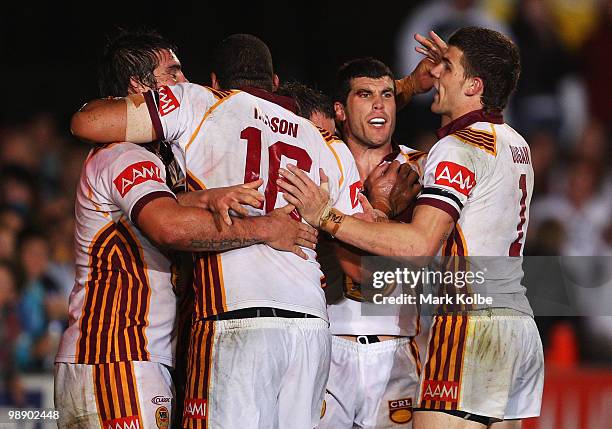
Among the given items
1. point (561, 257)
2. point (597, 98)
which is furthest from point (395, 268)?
point (597, 98)

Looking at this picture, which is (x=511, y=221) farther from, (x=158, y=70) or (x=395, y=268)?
(x=158, y=70)

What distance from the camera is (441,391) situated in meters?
4.66

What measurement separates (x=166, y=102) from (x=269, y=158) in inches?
22.0

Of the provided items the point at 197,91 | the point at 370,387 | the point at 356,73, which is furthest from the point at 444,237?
the point at 356,73

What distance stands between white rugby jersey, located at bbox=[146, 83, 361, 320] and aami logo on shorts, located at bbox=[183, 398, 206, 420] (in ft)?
1.30

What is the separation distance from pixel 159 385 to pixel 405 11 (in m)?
7.28

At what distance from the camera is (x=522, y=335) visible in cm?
473

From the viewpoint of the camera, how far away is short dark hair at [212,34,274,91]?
4.55 metres

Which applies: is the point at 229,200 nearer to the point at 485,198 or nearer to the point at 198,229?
the point at 198,229

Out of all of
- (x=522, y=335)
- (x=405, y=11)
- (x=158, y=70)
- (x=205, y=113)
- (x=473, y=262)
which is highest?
(x=405, y=11)

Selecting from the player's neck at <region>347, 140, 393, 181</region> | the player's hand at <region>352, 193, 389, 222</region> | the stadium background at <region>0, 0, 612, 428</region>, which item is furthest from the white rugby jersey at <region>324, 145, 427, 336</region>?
the stadium background at <region>0, 0, 612, 428</region>

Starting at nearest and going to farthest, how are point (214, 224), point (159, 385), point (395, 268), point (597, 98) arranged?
point (214, 224) < point (159, 385) < point (395, 268) < point (597, 98)

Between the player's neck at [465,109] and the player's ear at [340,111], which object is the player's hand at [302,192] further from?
the player's ear at [340,111]

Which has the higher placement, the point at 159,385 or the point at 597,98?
the point at 597,98
